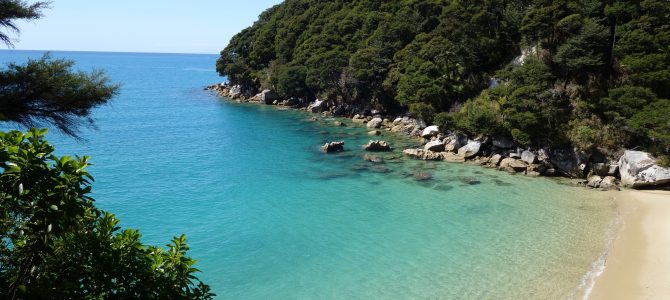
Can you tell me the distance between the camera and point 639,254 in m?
19.2

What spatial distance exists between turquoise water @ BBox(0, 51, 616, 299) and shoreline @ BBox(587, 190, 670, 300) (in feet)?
2.50

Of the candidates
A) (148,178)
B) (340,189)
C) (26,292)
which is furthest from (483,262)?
(148,178)

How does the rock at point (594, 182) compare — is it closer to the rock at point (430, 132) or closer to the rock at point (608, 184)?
the rock at point (608, 184)

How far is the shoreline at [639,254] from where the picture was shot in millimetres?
16172

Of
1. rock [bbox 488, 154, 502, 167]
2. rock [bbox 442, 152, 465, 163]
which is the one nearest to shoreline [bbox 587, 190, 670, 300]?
rock [bbox 488, 154, 502, 167]

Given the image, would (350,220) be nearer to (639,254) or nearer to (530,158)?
(639,254)

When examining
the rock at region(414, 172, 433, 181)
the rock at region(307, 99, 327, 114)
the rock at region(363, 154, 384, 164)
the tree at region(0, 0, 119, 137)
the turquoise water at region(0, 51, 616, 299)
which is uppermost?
the tree at region(0, 0, 119, 137)

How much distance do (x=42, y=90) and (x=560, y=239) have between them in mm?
22778

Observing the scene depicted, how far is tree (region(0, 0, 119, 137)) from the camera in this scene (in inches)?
446

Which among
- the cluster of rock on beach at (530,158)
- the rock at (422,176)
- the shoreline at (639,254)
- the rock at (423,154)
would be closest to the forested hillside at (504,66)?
the cluster of rock on beach at (530,158)

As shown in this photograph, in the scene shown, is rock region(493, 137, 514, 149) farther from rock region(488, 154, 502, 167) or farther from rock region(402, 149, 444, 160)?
rock region(402, 149, 444, 160)

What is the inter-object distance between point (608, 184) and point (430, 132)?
57.4ft

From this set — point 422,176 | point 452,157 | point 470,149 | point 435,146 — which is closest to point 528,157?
point 470,149

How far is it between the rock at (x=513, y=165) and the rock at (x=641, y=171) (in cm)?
658
